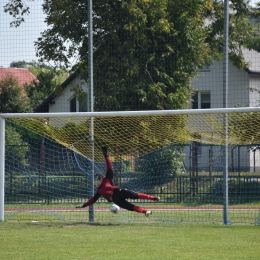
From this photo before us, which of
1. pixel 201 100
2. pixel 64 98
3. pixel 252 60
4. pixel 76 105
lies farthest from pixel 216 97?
pixel 64 98

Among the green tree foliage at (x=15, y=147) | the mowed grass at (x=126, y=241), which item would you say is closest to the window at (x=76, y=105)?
the green tree foliage at (x=15, y=147)

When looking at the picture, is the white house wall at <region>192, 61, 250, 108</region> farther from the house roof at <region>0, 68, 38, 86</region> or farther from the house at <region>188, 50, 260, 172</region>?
the house roof at <region>0, 68, 38, 86</region>

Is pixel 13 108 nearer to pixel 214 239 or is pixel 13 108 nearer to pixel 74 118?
pixel 74 118

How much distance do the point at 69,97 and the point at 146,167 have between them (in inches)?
135

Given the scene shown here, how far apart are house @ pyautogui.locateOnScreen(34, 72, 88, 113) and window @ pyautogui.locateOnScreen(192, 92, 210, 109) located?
10.9 feet

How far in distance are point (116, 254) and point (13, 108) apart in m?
26.9

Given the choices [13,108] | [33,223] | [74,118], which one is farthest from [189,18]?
[13,108]

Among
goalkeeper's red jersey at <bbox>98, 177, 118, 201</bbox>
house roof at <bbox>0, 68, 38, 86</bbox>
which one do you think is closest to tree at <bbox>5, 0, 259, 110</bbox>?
goalkeeper's red jersey at <bbox>98, 177, 118, 201</bbox>

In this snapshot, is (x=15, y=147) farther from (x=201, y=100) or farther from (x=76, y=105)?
(x=201, y=100)

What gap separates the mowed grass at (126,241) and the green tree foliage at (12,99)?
20937 millimetres

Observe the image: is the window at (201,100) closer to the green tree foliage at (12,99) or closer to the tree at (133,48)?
the tree at (133,48)

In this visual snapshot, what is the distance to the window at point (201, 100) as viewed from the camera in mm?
18598

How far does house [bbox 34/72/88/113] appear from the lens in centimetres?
1836

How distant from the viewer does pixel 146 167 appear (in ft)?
56.7
